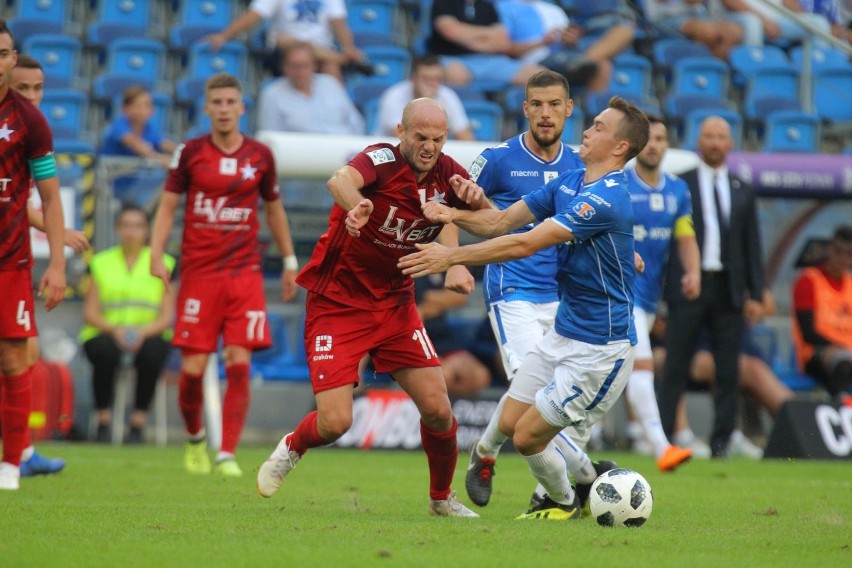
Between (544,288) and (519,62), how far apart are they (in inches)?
348

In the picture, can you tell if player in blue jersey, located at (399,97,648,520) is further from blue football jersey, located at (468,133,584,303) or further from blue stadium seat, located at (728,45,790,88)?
blue stadium seat, located at (728,45,790,88)

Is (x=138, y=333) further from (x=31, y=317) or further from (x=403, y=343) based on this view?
(x=403, y=343)

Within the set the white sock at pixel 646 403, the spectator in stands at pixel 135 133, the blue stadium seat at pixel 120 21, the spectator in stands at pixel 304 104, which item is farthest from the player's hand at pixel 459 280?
the blue stadium seat at pixel 120 21

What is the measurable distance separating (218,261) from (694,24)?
9910 mm

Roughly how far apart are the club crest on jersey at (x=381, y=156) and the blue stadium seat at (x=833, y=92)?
11.7m

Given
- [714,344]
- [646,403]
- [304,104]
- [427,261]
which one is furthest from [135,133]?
[427,261]

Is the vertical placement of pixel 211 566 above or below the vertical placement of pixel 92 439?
above

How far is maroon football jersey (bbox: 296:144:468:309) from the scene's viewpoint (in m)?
6.27

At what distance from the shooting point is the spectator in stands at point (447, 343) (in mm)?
12270

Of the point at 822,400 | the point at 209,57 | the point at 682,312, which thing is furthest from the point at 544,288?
the point at 209,57

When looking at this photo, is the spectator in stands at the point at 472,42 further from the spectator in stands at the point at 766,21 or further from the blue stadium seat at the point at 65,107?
the blue stadium seat at the point at 65,107

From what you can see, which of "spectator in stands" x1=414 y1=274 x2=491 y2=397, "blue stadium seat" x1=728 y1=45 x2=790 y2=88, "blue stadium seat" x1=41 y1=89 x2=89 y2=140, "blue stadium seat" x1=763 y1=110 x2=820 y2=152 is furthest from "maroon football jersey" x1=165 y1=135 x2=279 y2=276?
"blue stadium seat" x1=728 y1=45 x2=790 y2=88

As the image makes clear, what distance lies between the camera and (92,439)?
12.2 metres

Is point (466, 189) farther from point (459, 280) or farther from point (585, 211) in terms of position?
point (585, 211)
